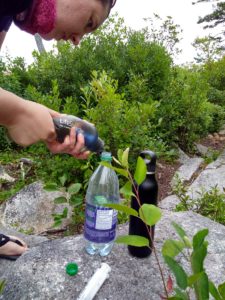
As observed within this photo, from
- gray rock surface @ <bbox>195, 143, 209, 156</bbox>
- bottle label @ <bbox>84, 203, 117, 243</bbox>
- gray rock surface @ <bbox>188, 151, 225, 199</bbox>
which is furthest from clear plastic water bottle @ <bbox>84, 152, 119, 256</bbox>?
gray rock surface @ <bbox>195, 143, 209, 156</bbox>

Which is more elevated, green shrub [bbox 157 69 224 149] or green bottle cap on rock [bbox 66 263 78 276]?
green shrub [bbox 157 69 224 149]

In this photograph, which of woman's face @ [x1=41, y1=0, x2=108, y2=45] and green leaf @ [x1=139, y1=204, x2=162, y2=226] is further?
woman's face @ [x1=41, y1=0, x2=108, y2=45]

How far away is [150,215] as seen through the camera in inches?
34.3

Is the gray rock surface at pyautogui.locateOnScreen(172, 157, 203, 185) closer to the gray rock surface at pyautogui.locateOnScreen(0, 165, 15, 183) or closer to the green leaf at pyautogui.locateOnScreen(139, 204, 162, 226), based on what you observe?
the gray rock surface at pyautogui.locateOnScreen(0, 165, 15, 183)

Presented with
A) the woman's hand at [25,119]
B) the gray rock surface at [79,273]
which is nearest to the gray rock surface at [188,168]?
the gray rock surface at [79,273]

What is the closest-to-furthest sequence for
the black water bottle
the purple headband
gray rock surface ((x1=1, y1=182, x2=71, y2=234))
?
1. the purple headband
2. the black water bottle
3. gray rock surface ((x1=1, y1=182, x2=71, y2=234))

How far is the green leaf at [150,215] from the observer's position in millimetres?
863

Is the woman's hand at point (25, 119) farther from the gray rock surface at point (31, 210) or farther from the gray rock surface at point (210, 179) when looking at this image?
the gray rock surface at point (210, 179)

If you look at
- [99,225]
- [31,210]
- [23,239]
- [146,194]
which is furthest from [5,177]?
[146,194]

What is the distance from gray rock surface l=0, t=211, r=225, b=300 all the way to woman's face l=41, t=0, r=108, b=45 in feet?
3.30

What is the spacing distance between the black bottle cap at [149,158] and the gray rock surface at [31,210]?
1654mm

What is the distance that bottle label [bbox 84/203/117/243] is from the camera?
1.67 m

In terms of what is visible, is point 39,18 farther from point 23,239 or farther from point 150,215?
point 23,239

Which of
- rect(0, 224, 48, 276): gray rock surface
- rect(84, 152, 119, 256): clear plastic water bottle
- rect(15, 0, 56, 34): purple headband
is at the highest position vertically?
rect(15, 0, 56, 34): purple headband
